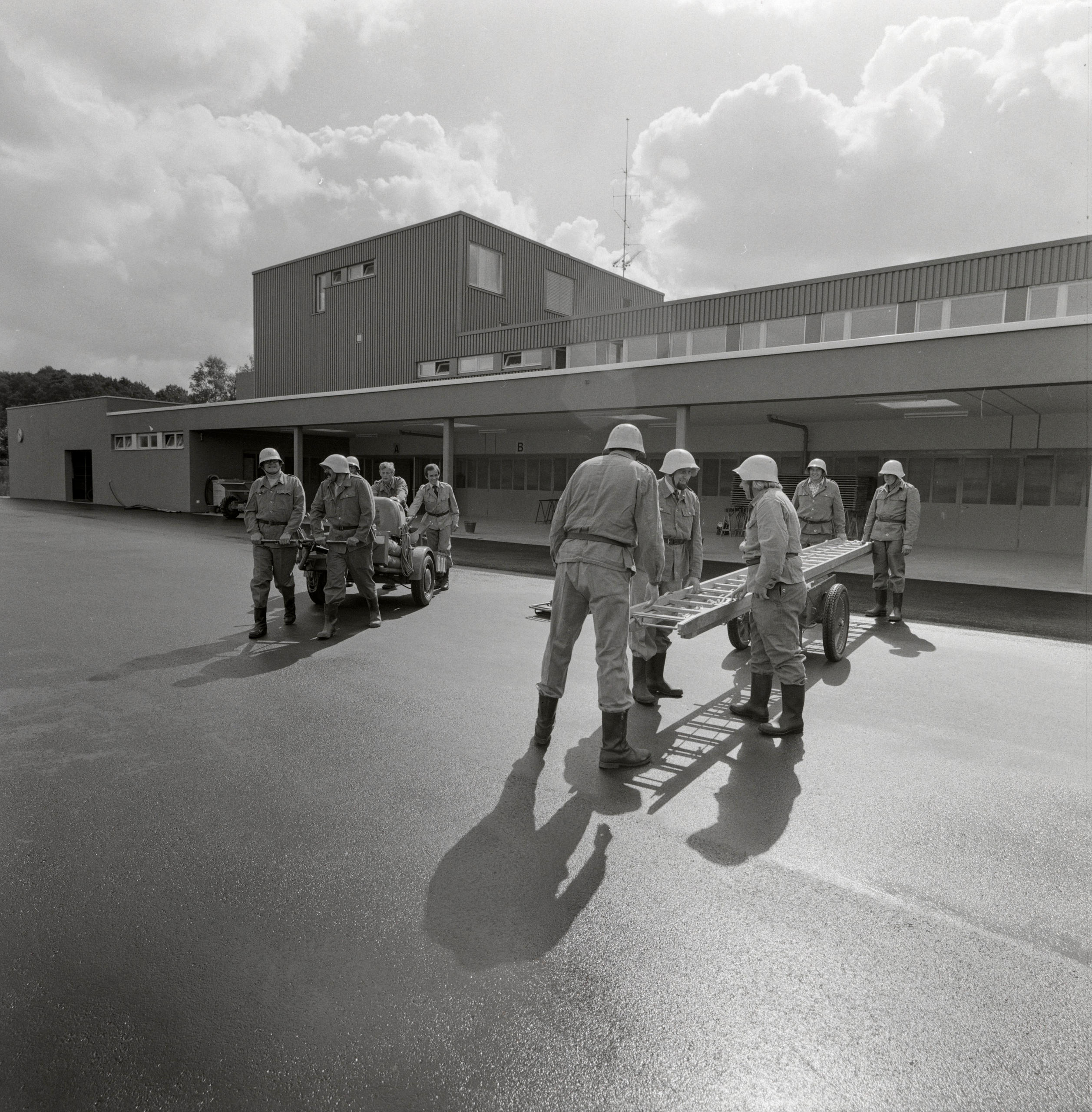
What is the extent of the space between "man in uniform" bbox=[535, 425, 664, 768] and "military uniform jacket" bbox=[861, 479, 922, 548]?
18.5ft

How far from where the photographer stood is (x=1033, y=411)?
18.0 meters

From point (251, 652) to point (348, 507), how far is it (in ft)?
5.94

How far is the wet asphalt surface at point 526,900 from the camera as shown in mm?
2324

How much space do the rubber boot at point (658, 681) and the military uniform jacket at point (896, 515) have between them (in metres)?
4.71

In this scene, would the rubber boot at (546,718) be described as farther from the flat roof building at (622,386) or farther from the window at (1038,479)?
the window at (1038,479)

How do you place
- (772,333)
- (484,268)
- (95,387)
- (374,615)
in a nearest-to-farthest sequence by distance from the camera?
(374,615)
(772,333)
(484,268)
(95,387)

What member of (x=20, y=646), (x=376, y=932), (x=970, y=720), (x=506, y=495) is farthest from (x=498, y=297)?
(x=376, y=932)

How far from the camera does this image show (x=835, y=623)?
7.64 metres

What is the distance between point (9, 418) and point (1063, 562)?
149 feet

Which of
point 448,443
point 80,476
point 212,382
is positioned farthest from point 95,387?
point 448,443

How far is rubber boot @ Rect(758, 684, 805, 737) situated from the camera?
5.41 meters

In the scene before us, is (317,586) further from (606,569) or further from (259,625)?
(606,569)

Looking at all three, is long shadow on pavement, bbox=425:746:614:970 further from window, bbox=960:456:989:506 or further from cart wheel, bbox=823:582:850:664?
window, bbox=960:456:989:506

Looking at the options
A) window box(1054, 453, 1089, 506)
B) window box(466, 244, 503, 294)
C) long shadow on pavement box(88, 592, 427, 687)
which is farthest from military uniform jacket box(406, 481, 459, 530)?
window box(466, 244, 503, 294)
